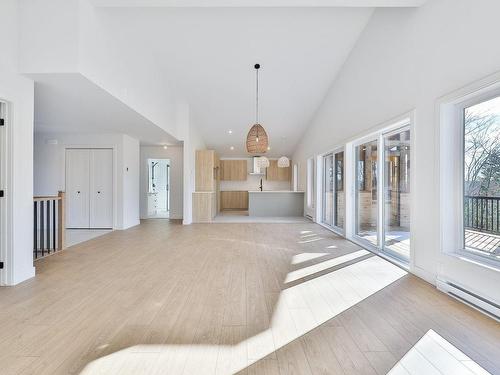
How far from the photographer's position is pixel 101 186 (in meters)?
7.06

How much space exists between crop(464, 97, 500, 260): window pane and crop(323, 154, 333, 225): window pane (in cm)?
453

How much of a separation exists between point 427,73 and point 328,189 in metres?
4.65

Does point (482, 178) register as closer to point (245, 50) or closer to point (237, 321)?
point (237, 321)

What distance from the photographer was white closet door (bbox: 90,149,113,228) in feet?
23.1

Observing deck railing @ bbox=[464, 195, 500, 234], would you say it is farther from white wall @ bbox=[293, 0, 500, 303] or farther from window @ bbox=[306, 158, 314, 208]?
window @ bbox=[306, 158, 314, 208]

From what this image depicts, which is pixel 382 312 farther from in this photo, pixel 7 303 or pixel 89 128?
pixel 89 128

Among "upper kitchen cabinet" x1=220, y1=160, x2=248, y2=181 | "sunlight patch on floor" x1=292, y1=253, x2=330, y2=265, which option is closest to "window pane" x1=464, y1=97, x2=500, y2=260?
"sunlight patch on floor" x1=292, y1=253, x2=330, y2=265

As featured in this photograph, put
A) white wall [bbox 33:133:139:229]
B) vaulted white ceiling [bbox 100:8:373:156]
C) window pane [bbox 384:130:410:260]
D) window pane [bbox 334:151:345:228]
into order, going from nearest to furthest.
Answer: window pane [bbox 384:130:410:260] < vaulted white ceiling [bbox 100:8:373:156] < window pane [bbox 334:151:345:228] < white wall [bbox 33:133:139:229]

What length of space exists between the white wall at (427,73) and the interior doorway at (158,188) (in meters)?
6.92

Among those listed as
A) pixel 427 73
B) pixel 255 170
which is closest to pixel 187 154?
pixel 255 170

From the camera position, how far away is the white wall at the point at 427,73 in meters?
2.43

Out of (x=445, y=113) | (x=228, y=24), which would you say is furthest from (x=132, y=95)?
(x=445, y=113)

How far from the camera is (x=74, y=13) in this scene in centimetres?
315

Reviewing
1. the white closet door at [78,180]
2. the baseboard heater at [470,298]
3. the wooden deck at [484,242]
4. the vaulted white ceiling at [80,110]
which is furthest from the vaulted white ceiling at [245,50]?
the baseboard heater at [470,298]
